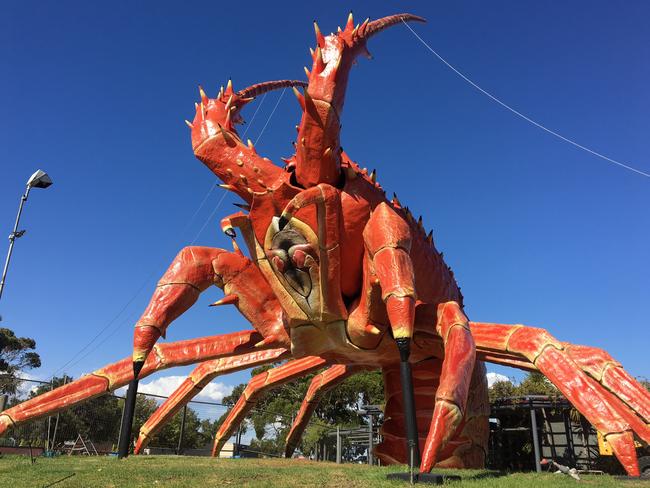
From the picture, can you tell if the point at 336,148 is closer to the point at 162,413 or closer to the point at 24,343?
the point at 162,413

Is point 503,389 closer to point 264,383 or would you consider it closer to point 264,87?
point 264,383

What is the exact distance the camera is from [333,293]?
636 centimetres

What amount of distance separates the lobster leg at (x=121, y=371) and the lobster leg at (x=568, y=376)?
346 cm

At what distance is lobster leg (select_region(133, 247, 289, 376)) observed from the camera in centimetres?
598

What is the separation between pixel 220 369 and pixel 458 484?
4.88 m

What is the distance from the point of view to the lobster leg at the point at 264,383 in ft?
30.4

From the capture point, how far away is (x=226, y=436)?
9.85 m

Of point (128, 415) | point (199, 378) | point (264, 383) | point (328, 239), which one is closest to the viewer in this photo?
point (128, 415)

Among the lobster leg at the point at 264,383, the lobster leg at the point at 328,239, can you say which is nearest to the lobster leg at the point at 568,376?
the lobster leg at the point at 328,239

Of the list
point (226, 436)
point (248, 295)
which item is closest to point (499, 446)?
point (226, 436)

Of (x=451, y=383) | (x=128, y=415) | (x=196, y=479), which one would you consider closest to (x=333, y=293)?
(x=451, y=383)

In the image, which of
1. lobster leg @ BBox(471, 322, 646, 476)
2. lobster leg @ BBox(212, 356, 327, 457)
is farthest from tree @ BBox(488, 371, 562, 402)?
lobster leg @ BBox(471, 322, 646, 476)

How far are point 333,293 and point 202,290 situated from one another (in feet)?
5.85

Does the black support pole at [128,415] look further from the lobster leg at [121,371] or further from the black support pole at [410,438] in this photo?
the black support pole at [410,438]
